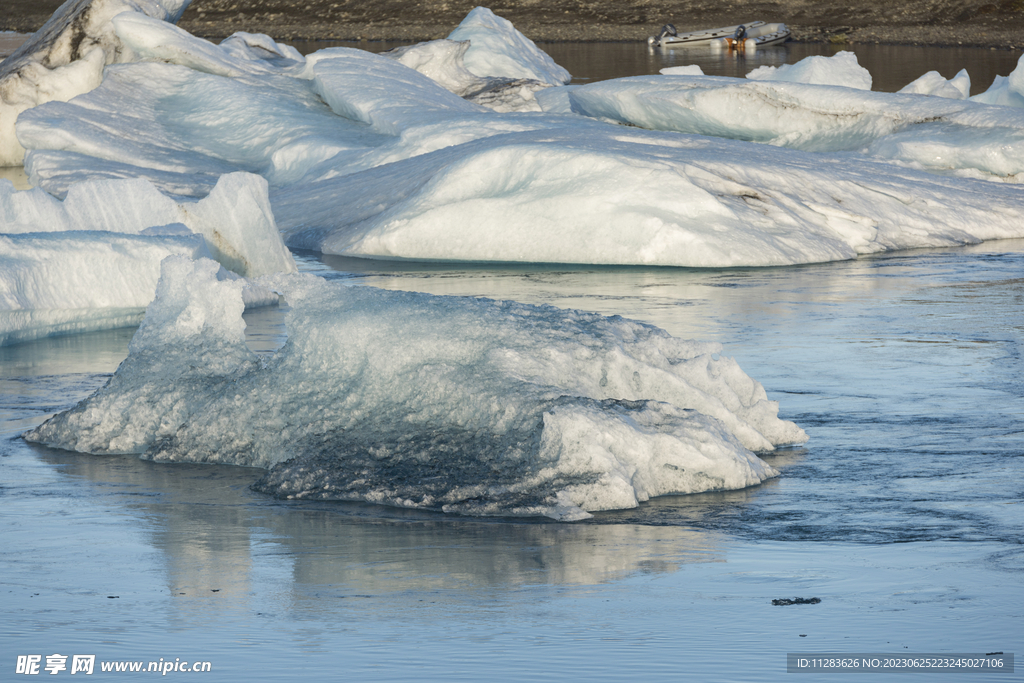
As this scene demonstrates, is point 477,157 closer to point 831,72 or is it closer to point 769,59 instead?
point 831,72

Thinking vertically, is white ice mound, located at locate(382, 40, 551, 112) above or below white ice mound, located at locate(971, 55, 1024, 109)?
above

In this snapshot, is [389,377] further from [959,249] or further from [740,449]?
[959,249]

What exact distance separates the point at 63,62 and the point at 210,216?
8.48 meters

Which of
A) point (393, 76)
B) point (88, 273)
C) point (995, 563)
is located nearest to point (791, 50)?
point (393, 76)

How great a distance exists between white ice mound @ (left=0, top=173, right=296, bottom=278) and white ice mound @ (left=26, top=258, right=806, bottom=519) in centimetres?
328

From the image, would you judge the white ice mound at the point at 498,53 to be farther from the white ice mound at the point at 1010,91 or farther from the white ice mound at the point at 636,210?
the white ice mound at the point at 636,210

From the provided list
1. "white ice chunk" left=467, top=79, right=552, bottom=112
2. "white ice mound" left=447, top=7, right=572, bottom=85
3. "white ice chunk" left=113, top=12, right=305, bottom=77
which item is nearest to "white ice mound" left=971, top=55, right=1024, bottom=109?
"white ice chunk" left=467, top=79, right=552, bottom=112

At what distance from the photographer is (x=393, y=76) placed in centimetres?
1636

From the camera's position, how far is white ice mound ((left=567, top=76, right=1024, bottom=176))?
44.5 ft

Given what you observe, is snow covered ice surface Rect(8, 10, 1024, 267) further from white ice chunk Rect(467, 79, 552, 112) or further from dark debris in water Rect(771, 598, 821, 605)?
dark debris in water Rect(771, 598, 821, 605)

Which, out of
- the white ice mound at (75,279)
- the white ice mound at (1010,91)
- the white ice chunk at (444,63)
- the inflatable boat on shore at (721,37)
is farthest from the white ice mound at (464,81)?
the inflatable boat on shore at (721,37)

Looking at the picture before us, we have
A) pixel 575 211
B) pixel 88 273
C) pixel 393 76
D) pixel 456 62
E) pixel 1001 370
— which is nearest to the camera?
pixel 1001 370

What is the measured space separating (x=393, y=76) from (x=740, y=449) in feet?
40.0

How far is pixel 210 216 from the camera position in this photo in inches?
358
